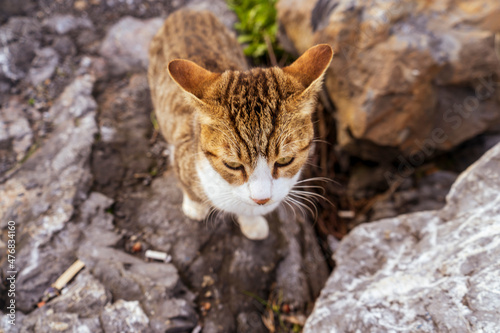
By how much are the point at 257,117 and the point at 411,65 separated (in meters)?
2.10

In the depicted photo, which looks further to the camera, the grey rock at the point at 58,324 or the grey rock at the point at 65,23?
the grey rock at the point at 65,23

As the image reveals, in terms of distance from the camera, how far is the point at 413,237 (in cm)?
252

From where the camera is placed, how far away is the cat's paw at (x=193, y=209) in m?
2.81

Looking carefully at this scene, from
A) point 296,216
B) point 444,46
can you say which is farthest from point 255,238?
point 444,46

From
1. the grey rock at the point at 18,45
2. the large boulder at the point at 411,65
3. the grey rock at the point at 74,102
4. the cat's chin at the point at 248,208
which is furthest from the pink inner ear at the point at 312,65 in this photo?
the grey rock at the point at 18,45

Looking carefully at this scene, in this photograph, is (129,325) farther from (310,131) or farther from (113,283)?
(310,131)

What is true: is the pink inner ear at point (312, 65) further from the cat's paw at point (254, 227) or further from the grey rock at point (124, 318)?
the grey rock at point (124, 318)

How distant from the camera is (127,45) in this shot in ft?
13.2

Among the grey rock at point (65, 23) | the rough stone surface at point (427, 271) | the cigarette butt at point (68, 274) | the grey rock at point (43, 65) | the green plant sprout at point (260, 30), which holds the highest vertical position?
the grey rock at point (65, 23)

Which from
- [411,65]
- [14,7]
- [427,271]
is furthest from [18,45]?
[427,271]

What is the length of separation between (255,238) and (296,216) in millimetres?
618

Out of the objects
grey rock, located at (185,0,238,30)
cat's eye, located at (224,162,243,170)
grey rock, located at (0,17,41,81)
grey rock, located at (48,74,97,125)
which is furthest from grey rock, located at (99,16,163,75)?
cat's eye, located at (224,162,243,170)

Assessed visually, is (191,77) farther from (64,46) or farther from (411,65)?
(64,46)

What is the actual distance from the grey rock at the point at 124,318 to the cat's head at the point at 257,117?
1.08m
